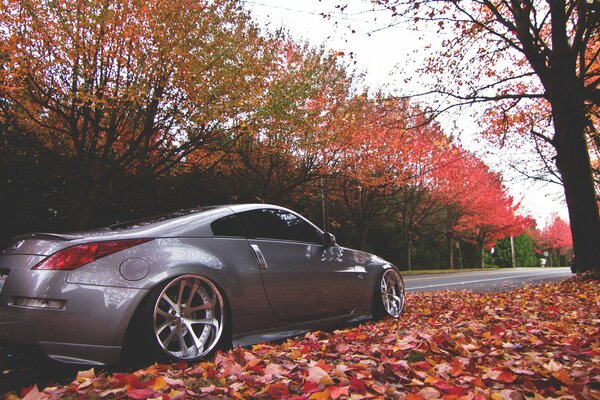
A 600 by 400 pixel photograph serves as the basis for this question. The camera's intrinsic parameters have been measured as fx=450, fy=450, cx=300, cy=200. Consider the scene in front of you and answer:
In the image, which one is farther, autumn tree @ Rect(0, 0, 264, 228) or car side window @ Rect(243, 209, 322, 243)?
autumn tree @ Rect(0, 0, 264, 228)

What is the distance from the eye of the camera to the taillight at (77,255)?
9.92ft

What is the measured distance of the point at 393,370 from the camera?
2848mm

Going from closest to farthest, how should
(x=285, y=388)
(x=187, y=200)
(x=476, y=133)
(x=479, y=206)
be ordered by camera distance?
(x=285, y=388), (x=187, y=200), (x=476, y=133), (x=479, y=206)

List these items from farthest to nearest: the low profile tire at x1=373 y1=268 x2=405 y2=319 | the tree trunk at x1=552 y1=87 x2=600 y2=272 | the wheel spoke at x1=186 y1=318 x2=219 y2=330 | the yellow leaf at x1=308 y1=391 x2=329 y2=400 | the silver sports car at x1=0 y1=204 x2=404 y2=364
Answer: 1. the tree trunk at x1=552 y1=87 x2=600 y2=272
2. the low profile tire at x1=373 y1=268 x2=405 y2=319
3. the wheel spoke at x1=186 y1=318 x2=219 y2=330
4. the silver sports car at x1=0 y1=204 x2=404 y2=364
5. the yellow leaf at x1=308 y1=391 x2=329 y2=400

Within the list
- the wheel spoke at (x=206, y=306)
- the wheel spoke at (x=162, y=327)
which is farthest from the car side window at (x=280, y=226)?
the wheel spoke at (x=162, y=327)

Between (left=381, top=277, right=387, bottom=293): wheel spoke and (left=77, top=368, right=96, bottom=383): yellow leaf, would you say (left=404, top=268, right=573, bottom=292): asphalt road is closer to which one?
(left=381, top=277, right=387, bottom=293): wheel spoke

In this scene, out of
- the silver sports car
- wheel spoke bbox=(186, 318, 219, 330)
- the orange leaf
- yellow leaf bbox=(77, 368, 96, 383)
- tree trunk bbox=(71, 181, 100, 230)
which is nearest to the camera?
the orange leaf

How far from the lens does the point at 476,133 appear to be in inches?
715

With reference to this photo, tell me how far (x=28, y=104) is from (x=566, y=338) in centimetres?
1257

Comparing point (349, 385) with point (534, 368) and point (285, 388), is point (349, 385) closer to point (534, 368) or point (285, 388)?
point (285, 388)

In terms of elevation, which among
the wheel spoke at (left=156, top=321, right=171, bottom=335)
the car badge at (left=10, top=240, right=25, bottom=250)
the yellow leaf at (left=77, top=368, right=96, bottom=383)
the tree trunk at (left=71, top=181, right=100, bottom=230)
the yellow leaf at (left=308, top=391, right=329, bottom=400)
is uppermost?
the tree trunk at (left=71, top=181, right=100, bottom=230)

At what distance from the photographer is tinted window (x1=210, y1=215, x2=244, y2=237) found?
12.6 feet

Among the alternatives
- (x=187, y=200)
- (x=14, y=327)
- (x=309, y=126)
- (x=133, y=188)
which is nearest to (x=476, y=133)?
(x=309, y=126)

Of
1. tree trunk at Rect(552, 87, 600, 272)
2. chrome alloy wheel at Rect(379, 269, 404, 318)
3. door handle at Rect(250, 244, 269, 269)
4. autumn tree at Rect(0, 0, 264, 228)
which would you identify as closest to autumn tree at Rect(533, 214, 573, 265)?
tree trunk at Rect(552, 87, 600, 272)
